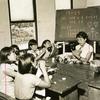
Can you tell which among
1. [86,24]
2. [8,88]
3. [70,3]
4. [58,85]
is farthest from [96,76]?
[70,3]

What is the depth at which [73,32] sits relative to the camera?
5.02 metres

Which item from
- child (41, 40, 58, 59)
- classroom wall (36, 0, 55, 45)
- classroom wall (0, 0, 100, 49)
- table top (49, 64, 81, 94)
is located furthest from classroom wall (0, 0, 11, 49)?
table top (49, 64, 81, 94)

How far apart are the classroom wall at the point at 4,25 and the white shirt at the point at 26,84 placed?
6.18 feet

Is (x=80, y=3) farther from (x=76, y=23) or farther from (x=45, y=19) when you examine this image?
(x=45, y=19)

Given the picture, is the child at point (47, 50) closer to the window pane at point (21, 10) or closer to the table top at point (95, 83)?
the window pane at point (21, 10)

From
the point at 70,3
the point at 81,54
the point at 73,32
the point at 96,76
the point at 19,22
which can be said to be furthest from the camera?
the point at 70,3

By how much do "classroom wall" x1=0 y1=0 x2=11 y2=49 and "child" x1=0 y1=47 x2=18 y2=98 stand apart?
1305 millimetres

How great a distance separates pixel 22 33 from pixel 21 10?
531 millimetres

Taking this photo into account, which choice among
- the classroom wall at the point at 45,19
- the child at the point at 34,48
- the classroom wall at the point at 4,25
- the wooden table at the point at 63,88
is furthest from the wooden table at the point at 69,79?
the classroom wall at the point at 45,19

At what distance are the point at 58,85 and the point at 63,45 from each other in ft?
8.12

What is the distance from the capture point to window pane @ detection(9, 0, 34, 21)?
451 centimetres

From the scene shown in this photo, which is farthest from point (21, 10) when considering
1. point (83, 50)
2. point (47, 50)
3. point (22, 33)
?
point (83, 50)

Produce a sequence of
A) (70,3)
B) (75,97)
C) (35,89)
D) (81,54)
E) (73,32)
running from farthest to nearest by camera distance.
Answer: (70,3) → (73,32) → (81,54) → (75,97) → (35,89)

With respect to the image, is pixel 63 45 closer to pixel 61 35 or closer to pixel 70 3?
pixel 61 35
